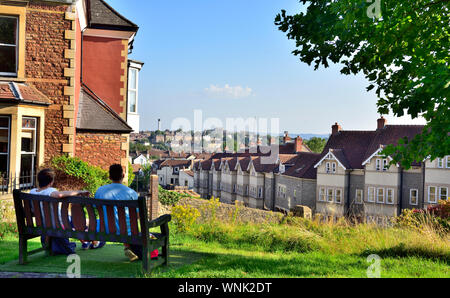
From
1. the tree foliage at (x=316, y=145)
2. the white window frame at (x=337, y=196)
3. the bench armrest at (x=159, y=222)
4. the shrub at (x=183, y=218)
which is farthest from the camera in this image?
the tree foliage at (x=316, y=145)

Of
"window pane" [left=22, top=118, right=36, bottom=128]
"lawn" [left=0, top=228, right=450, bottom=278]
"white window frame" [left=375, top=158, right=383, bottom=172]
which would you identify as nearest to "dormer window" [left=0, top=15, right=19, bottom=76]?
"window pane" [left=22, top=118, right=36, bottom=128]

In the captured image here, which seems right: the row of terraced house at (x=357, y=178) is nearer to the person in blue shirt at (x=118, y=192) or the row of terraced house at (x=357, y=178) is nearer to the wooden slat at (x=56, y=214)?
the person in blue shirt at (x=118, y=192)

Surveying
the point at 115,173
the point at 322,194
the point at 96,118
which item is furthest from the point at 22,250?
the point at 322,194

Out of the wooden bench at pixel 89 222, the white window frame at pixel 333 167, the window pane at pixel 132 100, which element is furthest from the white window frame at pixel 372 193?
the wooden bench at pixel 89 222

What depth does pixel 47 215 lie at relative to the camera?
20.6 feet

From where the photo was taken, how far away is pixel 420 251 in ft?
25.6

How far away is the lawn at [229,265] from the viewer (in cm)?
602

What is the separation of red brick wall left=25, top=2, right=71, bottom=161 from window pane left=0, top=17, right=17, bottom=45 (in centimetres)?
42

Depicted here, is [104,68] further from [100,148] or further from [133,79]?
[100,148]

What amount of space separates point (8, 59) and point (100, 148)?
4.41 m

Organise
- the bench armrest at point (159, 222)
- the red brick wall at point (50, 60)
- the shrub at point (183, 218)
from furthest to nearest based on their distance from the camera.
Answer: the red brick wall at point (50, 60), the shrub at point (183, 218), the bench armrest at point (159, 222)

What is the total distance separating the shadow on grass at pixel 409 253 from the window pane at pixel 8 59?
12.6 m
